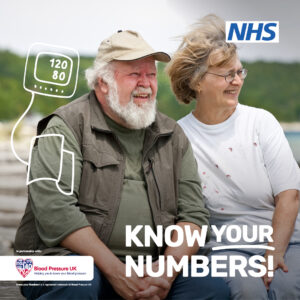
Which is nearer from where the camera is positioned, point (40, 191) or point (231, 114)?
point (40, 191)

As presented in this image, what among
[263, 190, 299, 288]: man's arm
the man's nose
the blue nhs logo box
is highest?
the blue nhs logo box

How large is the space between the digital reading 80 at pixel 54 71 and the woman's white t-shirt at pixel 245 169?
2.35 feet

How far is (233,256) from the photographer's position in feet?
9.36

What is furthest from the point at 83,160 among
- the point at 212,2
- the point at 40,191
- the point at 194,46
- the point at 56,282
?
the point at 212,2

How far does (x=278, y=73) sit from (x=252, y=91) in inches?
7.2

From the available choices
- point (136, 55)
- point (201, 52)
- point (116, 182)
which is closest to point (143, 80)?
point (136, 55)

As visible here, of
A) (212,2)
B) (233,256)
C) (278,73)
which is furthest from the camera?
(278,73)

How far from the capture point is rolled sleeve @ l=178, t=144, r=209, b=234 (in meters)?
2.82

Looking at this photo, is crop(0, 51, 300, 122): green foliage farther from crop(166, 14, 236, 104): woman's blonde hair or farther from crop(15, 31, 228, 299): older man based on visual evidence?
crop(15, 31, 228, 299): older man

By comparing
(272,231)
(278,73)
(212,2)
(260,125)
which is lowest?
(272,231)

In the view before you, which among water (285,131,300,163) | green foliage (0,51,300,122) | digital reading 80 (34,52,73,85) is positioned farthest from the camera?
water (285,131,300,163)

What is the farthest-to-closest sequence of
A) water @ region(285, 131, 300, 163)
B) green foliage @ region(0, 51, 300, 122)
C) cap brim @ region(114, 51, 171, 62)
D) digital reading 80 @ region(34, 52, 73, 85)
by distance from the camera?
1. water @ region(285, 131, 300, 163)
2. green foliage @ region(0, 51, 300, 122)
3. digital reading 80 @ region(34, 52, 73, 85)
4. cap brim @ region(114, 51, 171, 62)

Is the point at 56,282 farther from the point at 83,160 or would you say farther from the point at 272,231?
the point at 272,231

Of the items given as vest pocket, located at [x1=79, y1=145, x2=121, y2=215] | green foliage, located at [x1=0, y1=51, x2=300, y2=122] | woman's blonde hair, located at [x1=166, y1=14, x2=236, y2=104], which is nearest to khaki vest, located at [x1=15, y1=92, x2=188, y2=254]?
vest pocket, located at [x1=79, y1=145, x2=121, y2=215]
